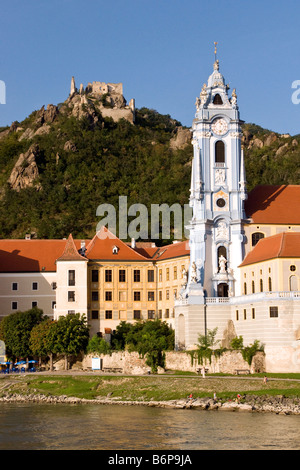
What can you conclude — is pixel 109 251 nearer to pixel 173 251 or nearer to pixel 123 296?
pixel 123 296

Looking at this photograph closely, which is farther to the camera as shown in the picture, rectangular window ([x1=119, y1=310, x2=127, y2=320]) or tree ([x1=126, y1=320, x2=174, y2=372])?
rectangular window ([x1=119, y1=310, x2=127, y2=320])

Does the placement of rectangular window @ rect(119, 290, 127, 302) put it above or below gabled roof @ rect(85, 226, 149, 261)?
below

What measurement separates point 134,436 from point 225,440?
513 cm

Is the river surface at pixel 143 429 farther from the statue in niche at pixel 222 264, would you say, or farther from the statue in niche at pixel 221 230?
the statue in niche at pixel 221 230

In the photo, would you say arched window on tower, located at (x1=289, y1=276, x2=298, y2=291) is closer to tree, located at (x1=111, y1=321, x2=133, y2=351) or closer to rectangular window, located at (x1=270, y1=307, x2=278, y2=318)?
rectangular window, located at (x1=270, y1=307, x2=278, y2=318)

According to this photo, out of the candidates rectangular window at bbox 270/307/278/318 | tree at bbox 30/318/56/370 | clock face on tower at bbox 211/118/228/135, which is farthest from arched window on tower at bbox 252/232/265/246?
tree at bbox 30/318/56/370

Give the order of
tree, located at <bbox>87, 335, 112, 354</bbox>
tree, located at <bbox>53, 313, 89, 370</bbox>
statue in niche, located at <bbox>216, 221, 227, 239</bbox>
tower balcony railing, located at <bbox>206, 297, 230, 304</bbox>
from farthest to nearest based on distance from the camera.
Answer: statue in niche, located at <bbox>216, 221, 227, 239</bbox>
tree, located at <bbox>87, 335, 112, 354</bbox>
tree, located at <bbox>53, 313, 89, 370</bbox>
tower balcony railing, located at <bbox>206, 297, 230, 304</bbox>

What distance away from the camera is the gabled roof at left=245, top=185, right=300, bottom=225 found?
267 ft

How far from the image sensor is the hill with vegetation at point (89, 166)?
451 feet

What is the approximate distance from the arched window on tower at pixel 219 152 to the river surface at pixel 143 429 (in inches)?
1198

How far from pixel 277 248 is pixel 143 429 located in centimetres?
2690

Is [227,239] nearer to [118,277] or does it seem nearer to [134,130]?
[118,277]

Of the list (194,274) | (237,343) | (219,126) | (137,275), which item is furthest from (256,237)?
(137,275)

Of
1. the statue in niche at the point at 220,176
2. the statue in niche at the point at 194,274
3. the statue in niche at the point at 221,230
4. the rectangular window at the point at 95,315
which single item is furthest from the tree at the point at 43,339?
the statue in niche at the point at 220,176
